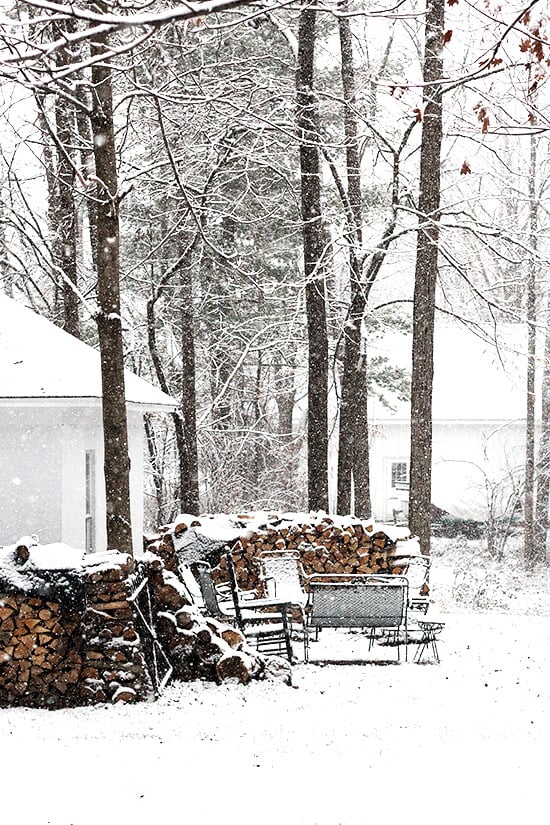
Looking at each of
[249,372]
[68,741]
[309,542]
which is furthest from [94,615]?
[249,372]

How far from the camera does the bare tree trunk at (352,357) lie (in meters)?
18.8

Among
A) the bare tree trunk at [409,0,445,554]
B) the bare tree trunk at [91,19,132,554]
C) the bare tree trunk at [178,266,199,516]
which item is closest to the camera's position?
the bare tree trunk at [91,19,132,554]

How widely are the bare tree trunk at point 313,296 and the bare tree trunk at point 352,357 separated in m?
0.73

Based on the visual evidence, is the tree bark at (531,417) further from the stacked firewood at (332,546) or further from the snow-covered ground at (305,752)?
the snow-covered ground at (305,752)

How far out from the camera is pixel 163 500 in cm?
2614

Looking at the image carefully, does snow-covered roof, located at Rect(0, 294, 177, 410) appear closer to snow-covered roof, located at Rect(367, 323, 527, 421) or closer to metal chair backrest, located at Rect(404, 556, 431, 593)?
metal chair backrest, located at Rect(404, 556, 431, 593)

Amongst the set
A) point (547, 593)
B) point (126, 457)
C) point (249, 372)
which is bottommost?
point (547, 593)

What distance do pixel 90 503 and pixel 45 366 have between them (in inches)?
90.6

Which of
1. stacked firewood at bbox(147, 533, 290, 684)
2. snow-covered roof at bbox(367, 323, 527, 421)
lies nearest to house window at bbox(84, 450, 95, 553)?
stacked firewood at bbox(147, 533, 290, 684)

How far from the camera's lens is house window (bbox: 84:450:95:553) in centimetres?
1509

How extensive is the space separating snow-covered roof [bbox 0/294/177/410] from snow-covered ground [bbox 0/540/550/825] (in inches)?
190

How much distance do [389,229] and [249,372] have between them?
33.8 feet

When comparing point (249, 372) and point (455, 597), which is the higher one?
point (249, 372)

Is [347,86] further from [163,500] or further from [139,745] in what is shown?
[139,745]
